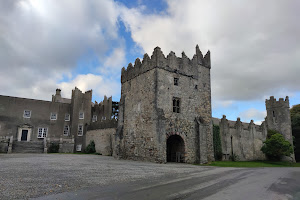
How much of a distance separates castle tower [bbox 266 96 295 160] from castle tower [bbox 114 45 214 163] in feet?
86.0

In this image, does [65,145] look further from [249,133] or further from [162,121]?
[249,133]

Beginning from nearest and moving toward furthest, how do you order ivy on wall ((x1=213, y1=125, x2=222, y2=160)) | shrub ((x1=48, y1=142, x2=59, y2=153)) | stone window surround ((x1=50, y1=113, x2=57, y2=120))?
1. ivy on wall ((x1=213, y1=125, x2=222, y2=160))
2. shrub ((x1=48, y1=142, x2=59, y2=153))
3. stone window surround ((x1=50, y1=113, x2=57, y2=120))

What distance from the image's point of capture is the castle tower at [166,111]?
723 inches

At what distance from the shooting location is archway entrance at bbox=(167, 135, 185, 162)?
19523mm

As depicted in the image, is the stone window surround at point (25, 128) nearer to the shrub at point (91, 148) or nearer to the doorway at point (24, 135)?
the doorway at point (24, 135)

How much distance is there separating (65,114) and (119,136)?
59.1 ft

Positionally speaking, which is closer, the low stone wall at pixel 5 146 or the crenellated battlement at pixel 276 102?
the low stone wall at pixel 5 146

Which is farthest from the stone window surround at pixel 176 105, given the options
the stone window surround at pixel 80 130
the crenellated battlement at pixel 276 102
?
the crenellated battlement at pixel 276 102

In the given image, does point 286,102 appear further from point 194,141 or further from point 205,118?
point 194,141

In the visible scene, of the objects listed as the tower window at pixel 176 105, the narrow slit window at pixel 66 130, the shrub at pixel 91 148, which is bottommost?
the shrub at pixel 91 148

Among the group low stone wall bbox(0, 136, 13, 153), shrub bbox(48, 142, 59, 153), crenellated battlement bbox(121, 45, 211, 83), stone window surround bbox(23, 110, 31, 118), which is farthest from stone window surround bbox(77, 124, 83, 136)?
crenellated battlement bbox(121, 45, 211, 83)

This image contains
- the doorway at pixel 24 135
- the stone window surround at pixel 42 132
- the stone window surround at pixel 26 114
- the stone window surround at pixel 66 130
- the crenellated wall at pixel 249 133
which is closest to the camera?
the crenellated wall at pixel 249 133

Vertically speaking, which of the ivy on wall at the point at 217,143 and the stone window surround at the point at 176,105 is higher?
the stone window surround at the point at 176,105

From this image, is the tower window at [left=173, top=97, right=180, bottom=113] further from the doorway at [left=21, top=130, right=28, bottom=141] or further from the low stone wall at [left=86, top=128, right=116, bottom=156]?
the doorway at [left=21, top=130, right=28, bottom=141]
